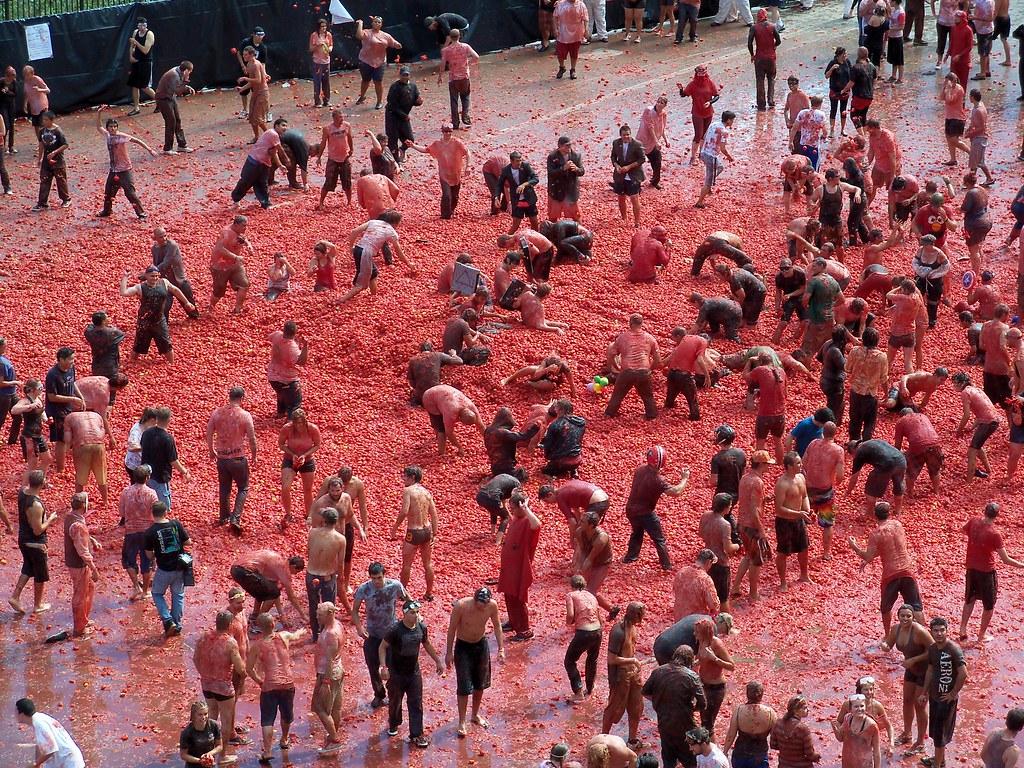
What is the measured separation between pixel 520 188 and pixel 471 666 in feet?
37.1

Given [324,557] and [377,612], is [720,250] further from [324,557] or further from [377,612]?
[377,612]

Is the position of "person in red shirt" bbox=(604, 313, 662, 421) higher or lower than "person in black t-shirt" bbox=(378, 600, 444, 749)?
higher

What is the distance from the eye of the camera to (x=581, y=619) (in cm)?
1323

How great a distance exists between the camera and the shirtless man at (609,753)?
11.3 m

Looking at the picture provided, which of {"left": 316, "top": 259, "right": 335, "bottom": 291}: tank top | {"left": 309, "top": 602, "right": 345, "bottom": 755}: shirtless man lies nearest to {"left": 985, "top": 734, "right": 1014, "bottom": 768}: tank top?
{"left": 309, "top": 602, "right": 345, "bottom": 755}: shirtless man

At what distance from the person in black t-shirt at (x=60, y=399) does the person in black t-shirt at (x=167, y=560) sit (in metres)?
3.48

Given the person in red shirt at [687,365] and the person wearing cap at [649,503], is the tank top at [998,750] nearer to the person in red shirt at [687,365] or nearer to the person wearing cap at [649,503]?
the person wearing cap at [649,503]

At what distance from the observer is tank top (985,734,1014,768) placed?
1150 cm

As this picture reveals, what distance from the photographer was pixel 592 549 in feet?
47.7

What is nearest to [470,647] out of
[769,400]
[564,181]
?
[769,400]

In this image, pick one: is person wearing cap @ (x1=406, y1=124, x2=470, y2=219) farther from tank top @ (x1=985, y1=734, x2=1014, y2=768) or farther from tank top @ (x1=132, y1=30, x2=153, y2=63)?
tank top @ (x1=985, y1=734, x2=1014, y2=768)

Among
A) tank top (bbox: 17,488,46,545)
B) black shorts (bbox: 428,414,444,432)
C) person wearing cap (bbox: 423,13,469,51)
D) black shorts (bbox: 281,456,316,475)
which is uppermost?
person wearing cap (bbox: 423,13,469,51)

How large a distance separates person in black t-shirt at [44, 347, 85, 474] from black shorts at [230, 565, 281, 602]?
4371 millimetres

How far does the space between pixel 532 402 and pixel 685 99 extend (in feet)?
43.0
